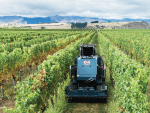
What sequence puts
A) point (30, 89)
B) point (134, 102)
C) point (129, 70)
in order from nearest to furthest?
point (134, 102)
point (30, 89)
point (129, 70)

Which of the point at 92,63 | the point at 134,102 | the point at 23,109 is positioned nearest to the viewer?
the point at 23,109

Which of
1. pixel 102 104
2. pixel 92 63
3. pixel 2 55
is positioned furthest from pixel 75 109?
pixel 2 55

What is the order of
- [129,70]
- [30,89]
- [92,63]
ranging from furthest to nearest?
[92,63]
[129,70]
[30,89]

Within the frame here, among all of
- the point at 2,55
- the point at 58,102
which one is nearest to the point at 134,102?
the point at 58,102

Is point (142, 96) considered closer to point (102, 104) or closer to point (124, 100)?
point (124, 100)

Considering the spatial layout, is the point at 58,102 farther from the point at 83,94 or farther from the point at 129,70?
the point at 129,70

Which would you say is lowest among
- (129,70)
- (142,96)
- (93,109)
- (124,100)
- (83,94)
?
(93,109)

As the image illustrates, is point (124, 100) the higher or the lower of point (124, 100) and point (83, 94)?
the higher

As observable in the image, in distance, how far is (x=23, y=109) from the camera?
5.20m

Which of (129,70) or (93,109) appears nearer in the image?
(129,70)

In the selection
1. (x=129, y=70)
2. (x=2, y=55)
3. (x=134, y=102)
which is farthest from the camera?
(x=2, y=55)

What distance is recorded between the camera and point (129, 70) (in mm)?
7348

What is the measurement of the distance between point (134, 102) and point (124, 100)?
0.66 m

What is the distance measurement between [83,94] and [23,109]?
4497mm
